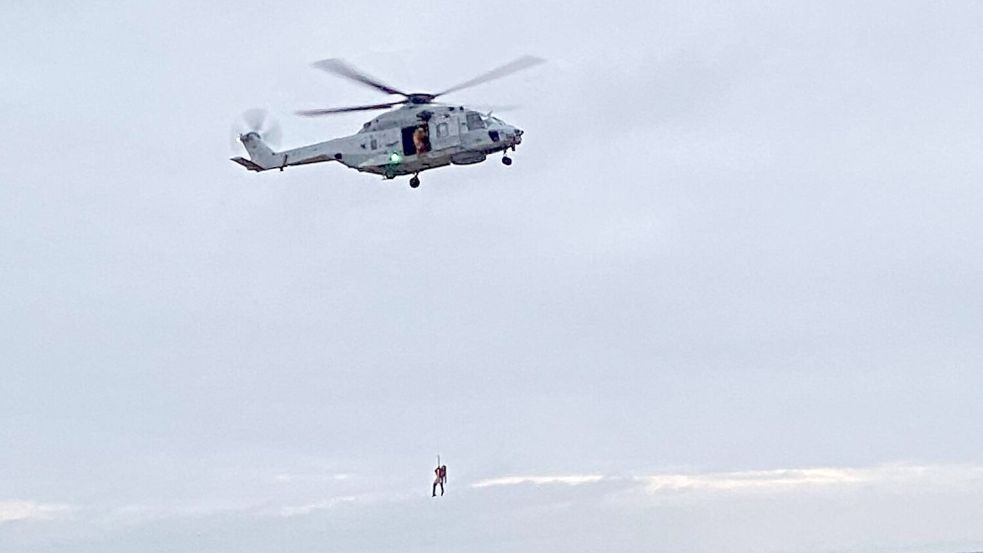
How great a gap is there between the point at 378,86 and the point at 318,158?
9.23 metres

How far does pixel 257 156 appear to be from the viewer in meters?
136

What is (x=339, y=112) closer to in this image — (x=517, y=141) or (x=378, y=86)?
(x=378, y=86)

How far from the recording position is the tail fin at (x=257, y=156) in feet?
436

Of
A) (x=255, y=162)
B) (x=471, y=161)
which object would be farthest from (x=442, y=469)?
(x=255, y=162)

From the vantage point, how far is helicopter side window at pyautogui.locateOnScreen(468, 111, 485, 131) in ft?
403

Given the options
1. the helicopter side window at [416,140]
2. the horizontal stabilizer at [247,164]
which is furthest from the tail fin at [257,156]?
the helicopter side window at [416,140]

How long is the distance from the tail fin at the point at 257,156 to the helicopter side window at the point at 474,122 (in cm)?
1931

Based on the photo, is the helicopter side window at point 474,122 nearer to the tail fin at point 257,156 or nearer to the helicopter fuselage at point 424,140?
the helicopter fuselage at point 424,140

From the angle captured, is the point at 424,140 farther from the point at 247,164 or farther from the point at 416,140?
the point at 247,164

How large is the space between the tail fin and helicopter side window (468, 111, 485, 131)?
19.3 metres

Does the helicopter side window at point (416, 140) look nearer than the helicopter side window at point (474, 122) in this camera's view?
No

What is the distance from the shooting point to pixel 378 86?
4931 inches

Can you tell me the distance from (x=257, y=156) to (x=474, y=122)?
2244cm

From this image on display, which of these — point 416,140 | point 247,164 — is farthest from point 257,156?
point 416,140
